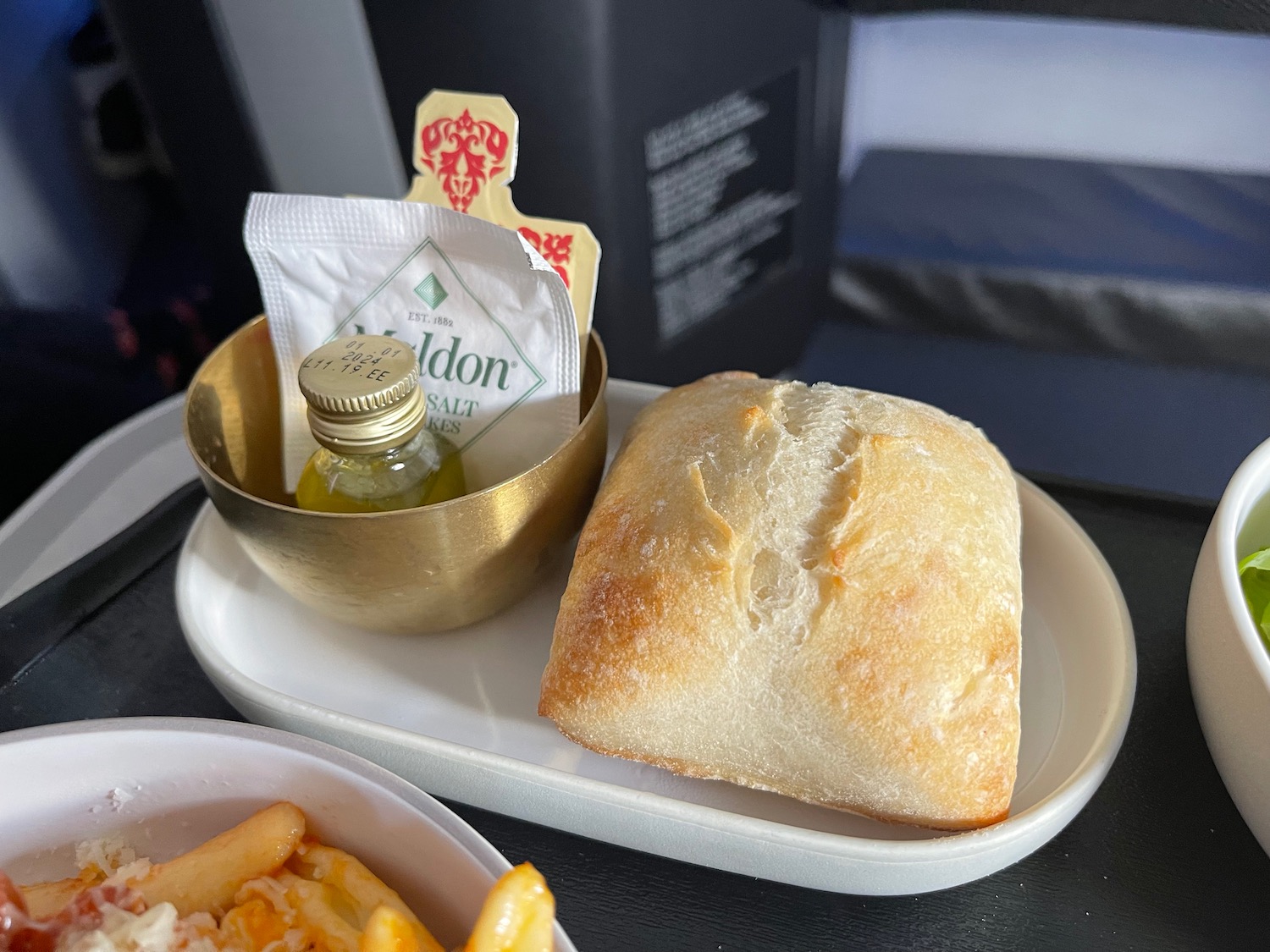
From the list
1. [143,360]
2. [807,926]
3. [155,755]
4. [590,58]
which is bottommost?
[143,360]

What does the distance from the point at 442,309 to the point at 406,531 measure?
0.16m

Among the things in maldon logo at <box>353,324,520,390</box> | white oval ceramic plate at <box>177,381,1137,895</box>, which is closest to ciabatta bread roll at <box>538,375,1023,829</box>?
white oval ceramic plate at <box>177,381,1137,895</box>

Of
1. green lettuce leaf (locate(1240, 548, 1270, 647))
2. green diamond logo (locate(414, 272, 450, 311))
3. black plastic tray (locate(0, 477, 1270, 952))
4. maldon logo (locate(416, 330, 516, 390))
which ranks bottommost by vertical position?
black plastic tray (locate(0, 477, 1270, 952))

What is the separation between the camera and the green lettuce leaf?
0.52m

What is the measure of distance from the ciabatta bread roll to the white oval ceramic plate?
3cm

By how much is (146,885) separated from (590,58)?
71cm

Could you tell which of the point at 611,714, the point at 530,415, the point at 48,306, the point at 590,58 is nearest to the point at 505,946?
the point at 611,714

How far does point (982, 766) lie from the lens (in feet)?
1.51

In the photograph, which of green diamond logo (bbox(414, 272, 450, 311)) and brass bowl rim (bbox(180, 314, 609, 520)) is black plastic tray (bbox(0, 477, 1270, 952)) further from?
green diamond logo (bbox(414, 272, 450, 311))

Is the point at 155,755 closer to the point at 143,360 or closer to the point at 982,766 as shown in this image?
the point at 982,766

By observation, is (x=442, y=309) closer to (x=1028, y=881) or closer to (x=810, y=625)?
(x=810, y=625)

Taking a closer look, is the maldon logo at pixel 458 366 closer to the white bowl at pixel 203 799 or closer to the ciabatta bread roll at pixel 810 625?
the ciabatta bread roll at pixel 810 625

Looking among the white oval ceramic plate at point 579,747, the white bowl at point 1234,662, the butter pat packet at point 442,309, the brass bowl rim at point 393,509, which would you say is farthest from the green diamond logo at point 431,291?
the white bowl at point 1234,662

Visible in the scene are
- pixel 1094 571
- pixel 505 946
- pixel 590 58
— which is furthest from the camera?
pixel 590 58
